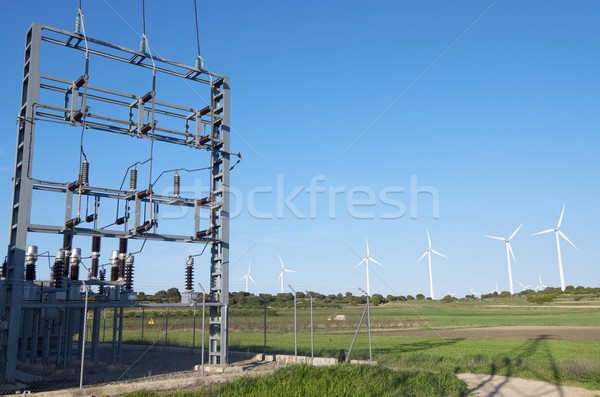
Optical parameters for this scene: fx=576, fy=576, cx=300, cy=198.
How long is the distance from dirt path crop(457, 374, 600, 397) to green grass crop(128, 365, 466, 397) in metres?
0.77

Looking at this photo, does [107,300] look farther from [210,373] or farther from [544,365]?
[544,365]

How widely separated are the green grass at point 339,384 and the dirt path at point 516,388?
77 centimetres

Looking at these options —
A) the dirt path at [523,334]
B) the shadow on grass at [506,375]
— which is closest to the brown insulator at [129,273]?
the shadow on grass at [506,375]

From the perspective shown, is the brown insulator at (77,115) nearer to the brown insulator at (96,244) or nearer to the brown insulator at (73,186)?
the brown insulator at (73,186)

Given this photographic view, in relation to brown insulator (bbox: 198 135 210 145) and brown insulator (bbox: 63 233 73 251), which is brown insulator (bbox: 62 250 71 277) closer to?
brown insulator (bbox: 63 233 73 251)

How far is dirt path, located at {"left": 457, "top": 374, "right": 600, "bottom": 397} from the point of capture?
53.5ft

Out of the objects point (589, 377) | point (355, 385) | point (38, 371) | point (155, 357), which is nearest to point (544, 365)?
point (589, 377)

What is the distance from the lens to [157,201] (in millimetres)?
18766

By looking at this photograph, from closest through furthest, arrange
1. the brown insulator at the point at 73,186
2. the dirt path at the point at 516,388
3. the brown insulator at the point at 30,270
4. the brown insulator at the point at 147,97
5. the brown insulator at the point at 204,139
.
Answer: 1. the brown insulator at the point at 30,270
2. the dirt path at the point at 516,388
3. the brown insulator at the point at 73,186
4. the brown insulator at the point at 147,97
5. the brown insulator at the point at 204,139

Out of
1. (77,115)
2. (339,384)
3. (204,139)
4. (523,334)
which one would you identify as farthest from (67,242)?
(523,334)

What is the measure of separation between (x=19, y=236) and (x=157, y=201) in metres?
4.35

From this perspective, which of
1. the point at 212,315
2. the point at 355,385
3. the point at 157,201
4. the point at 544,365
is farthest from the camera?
the point at 544,365

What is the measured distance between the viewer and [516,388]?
56.5 ft

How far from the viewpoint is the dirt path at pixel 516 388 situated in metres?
16.3
